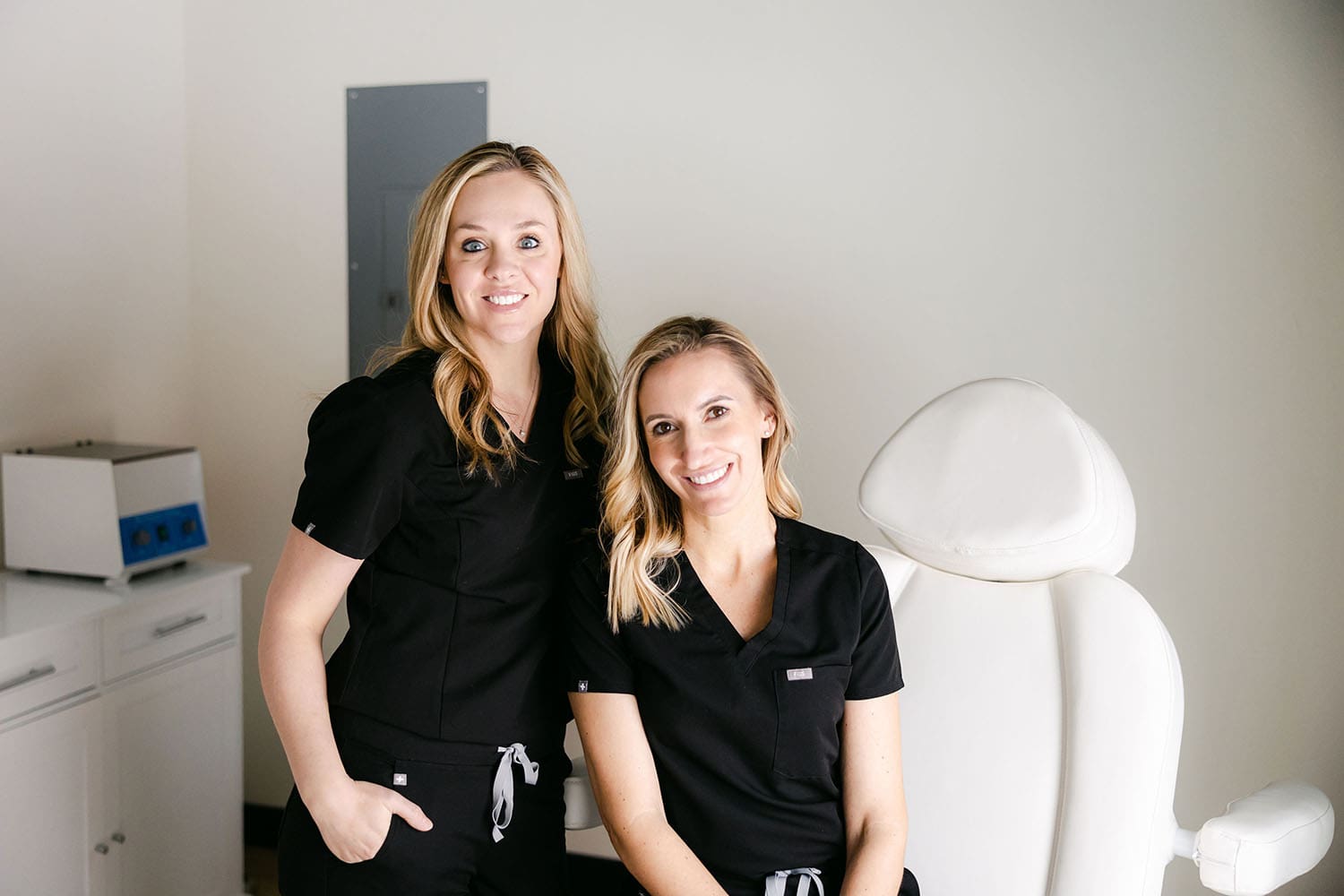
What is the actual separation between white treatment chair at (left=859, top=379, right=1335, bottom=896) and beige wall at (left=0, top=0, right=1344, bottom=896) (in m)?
0.65

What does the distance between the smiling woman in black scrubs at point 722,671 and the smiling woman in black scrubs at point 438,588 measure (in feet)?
0.34

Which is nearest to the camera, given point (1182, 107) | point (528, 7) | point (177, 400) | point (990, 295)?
point (1182, 107)

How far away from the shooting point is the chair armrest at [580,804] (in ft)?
5.03

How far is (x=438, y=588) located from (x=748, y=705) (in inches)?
16.3

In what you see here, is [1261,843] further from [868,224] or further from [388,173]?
[388,173]

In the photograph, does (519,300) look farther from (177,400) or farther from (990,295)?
(177,400)

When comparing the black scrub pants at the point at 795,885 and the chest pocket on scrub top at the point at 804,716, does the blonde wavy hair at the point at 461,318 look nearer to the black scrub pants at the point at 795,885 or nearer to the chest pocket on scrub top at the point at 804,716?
the chest pocket on scrub top at the point at 804,716

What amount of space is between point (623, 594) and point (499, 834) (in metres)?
0.36

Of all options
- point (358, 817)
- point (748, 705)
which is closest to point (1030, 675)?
point (748, 705)

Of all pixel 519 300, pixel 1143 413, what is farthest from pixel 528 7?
pixel 1143 413

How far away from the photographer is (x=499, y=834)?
1446mm

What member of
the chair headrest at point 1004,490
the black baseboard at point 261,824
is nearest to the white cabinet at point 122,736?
the black baseboard at point 261,824

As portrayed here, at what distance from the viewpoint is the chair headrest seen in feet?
4.80

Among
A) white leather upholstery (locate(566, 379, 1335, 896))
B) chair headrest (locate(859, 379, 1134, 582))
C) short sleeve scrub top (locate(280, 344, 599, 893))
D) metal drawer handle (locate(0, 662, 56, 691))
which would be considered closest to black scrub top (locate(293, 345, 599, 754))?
short sleeve scrub top (locate(280, 344, 599, 893))
